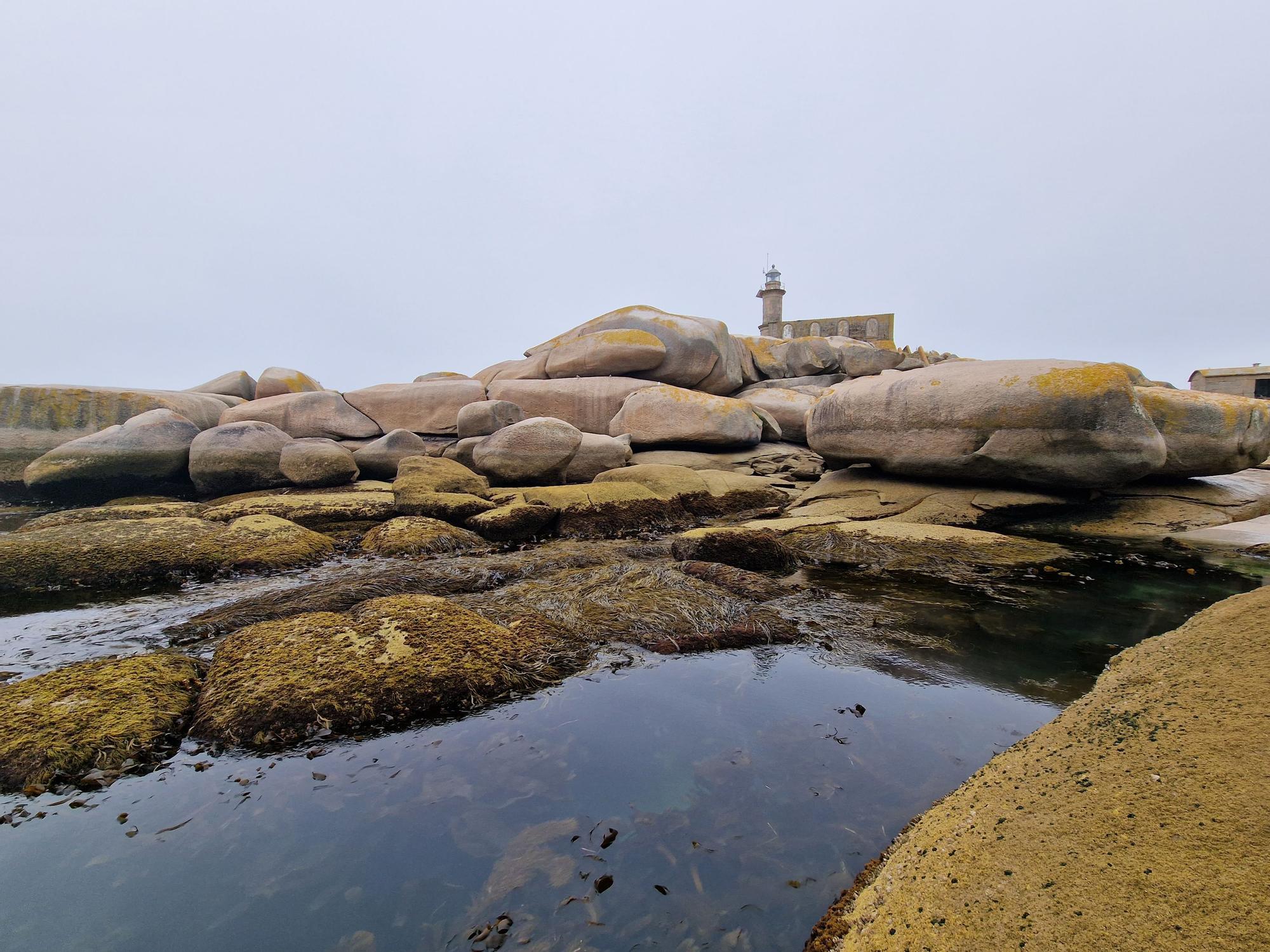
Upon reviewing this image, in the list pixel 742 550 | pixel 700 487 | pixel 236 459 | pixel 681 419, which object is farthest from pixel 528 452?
pixel 236 459

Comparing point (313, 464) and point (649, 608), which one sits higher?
point (313, 464)

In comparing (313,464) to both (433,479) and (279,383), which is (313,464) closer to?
(433,479)

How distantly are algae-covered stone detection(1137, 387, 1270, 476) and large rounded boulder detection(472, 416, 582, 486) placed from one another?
9.00m

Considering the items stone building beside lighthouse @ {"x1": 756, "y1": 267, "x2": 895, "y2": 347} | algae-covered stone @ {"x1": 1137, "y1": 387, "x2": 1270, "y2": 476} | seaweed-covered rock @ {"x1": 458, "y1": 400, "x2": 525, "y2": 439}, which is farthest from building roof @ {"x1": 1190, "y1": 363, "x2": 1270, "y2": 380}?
seaweed-covered rock @ {"x1": 458, "y1": 400, "x2": 525, "y2": 439}

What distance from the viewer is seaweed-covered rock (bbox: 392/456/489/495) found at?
9.51 meters

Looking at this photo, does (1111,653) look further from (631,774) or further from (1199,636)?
(631,774)

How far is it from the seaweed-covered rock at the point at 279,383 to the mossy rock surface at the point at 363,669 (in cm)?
1474

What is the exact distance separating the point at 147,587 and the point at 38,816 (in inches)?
183

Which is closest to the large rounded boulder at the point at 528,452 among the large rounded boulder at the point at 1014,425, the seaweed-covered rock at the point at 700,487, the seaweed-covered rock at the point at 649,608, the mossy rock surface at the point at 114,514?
the seaweed-covered rock at the point at 700,487

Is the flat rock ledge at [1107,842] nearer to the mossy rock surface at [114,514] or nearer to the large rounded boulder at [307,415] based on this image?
the mossy rock surface at [114,514]

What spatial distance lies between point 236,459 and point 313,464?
1.52 meters

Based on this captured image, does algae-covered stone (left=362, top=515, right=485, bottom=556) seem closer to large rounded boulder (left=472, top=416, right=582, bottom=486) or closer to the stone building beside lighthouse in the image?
large rounded boulder (left=472, top=416, right=582, bottom=486)

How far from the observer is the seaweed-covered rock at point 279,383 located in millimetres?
16609

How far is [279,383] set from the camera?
16.6m
